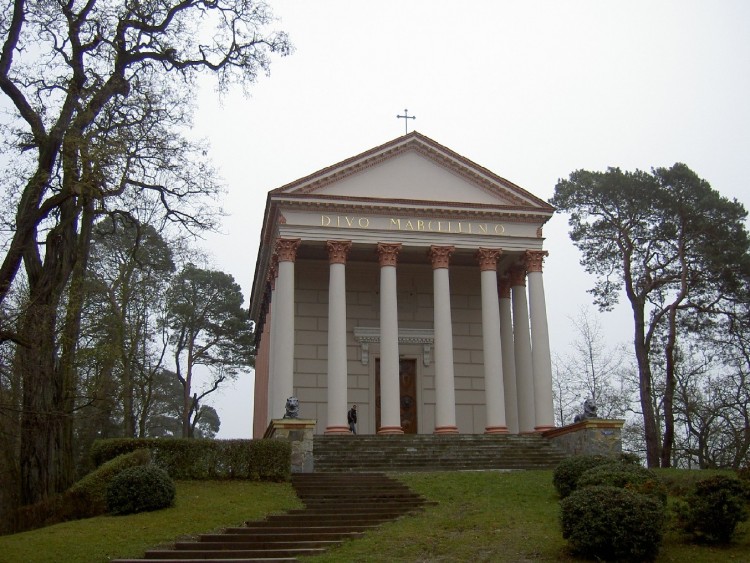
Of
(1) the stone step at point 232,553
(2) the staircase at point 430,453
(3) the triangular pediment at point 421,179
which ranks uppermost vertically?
(3) the triangular pediment at point 421,179

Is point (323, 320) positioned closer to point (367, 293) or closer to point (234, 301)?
point (367, 293)

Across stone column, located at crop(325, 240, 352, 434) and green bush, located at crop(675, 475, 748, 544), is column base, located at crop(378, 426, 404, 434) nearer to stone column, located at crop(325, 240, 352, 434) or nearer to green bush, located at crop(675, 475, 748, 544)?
stone column, located at crop(325, 240, 352, 434)

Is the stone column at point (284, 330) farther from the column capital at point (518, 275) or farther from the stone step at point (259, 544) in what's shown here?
the stone step at point (259, 544)

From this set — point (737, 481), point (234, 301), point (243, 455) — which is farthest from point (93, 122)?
point (234, 301)

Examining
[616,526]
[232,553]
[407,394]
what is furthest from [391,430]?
[616,526]

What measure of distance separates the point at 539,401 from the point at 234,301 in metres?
27.2

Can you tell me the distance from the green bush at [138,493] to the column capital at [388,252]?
1436 centimetres

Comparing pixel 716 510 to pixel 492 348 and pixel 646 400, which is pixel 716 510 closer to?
pixel 492 348

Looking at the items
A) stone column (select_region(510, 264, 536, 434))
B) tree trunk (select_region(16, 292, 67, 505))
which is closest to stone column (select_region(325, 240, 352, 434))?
stone column (select_region(510, 264, 536, 434))

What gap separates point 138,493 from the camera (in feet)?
56.1

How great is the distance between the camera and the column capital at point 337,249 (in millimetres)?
29562

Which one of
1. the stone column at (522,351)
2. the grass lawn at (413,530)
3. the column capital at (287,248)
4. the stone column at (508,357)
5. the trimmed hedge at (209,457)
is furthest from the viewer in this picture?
the stone column at (508,357)

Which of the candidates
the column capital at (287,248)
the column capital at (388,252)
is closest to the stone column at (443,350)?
the column capital at (388,252)

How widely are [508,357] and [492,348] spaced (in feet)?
12.9
